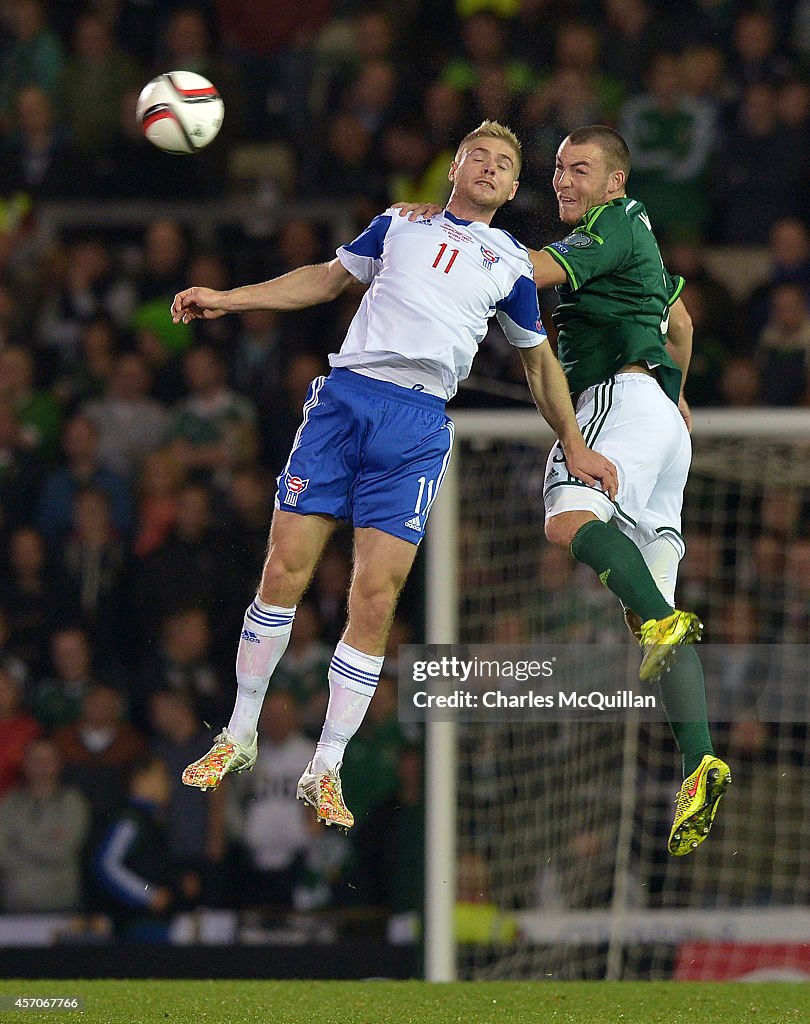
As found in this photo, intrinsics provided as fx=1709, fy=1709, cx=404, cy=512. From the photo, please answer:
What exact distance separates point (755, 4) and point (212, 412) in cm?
497

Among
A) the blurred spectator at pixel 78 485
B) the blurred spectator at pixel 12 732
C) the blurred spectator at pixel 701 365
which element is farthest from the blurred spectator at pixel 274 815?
the blurred spectator at pixel 701 365

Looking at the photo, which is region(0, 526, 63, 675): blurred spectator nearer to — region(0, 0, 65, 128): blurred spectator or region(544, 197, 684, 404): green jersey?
region(0, 0, 65, 128): blurred spectator

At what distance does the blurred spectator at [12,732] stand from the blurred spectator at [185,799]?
0.78 m

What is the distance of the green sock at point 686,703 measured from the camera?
253 inches

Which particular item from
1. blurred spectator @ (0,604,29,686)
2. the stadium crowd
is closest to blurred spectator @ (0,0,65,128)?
the stadium crowd

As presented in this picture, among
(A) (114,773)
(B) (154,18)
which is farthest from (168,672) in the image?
(B) (154,18)

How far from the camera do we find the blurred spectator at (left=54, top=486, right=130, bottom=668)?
1051cm

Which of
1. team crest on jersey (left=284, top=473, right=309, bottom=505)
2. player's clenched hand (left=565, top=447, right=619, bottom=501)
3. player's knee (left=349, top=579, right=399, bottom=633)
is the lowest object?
player's knee (left=349, top=579, right=399, bottom=633)

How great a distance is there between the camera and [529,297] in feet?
21.4

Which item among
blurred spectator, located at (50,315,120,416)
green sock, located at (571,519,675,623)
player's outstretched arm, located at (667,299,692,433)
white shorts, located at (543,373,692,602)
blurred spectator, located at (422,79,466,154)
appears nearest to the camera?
green sock, located at (571,519,675,623)

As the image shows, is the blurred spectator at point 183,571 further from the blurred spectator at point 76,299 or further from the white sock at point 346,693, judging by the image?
the white sock at point 346,693

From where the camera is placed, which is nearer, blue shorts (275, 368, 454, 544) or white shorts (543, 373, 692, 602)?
blue shorts (275, 368, 454, 544)

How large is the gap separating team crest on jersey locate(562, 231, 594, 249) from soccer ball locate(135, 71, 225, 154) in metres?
1.52

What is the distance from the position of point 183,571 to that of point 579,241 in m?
4.34
